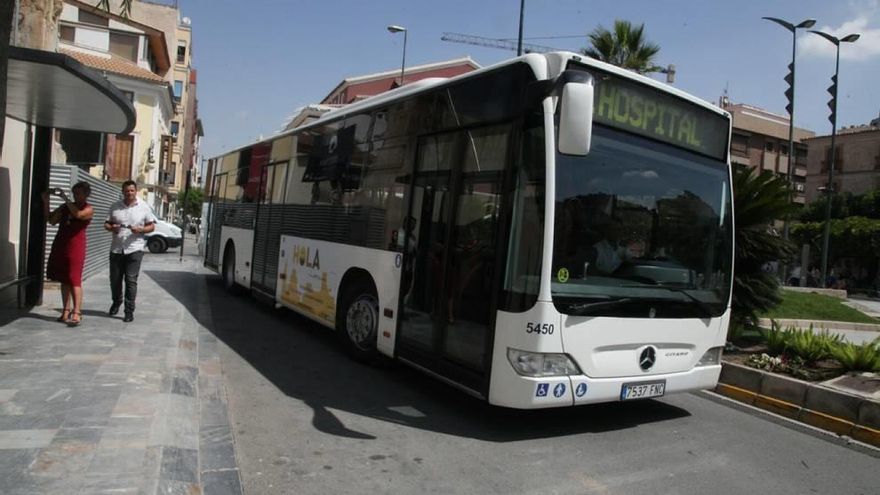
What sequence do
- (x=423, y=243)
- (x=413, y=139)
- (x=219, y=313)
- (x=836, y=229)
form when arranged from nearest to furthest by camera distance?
1. (x=423, y=243)
2. (x=413, y=139)
3. (x=219, y=313)
4. (x=836, y=229)

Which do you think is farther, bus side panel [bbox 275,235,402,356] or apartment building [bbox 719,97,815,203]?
apartment building [bbox 719,97,815,203]

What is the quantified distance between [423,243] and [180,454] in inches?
114

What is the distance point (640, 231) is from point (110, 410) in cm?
436

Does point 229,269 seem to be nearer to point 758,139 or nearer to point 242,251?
point 242,251

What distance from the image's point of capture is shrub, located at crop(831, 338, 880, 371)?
712cm

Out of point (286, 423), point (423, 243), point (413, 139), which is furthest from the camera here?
point (413, 139)

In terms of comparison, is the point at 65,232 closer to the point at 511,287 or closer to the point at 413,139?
the point at 413,139

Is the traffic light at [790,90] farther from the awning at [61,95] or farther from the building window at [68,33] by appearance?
the building window at [68,33]

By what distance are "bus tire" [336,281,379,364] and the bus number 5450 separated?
259cm

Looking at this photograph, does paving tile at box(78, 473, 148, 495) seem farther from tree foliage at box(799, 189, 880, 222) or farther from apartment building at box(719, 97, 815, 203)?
apartment building at box(719, 97, 815, 203)

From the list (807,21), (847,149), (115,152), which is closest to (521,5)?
(807,21)

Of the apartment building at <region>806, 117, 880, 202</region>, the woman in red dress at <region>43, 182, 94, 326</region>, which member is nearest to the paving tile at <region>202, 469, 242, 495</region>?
the woman in red dress at <region>43, 182, 94, 326</region>

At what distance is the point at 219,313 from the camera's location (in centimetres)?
1098

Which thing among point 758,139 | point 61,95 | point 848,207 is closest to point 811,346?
point 61,95
